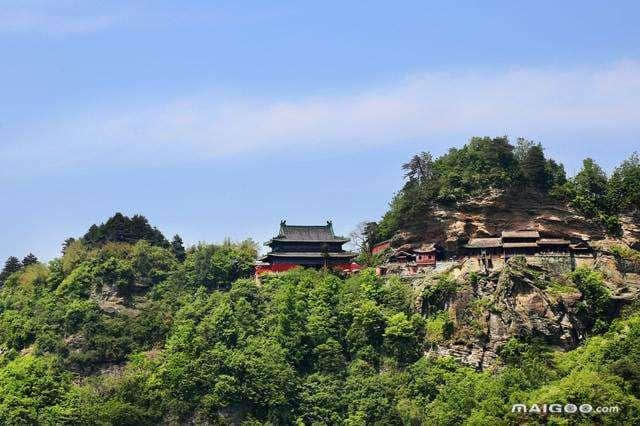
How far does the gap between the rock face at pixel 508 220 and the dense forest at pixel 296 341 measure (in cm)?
74

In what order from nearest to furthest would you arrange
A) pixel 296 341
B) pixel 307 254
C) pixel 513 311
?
pixel 513 311, pixel 296 341, pixel 307 254

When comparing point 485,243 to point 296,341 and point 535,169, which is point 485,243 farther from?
point 296,341

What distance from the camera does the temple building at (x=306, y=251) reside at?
73250 millimetres

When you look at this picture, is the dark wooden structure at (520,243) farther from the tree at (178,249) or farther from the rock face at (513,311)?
the tree at (178,249)

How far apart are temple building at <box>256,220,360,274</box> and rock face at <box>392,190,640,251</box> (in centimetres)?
565

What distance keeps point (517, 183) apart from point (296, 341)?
16.0m

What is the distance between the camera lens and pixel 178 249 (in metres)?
79.0

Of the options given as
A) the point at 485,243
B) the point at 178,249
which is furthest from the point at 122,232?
the point at 485,243

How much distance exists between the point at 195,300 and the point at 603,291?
75.7ft

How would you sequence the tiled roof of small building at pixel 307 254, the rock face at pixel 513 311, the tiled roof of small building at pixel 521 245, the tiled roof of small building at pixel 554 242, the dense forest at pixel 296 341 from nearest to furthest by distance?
the dense forest at pixel 296 341
the rock face at pixel 513 311
the tiled roof of small building at pixel 554 242
the tiled roof of small building at pixel 521 245
the tiled roof of small building at pixel 307 254

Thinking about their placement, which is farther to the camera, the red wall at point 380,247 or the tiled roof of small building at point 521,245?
the red wall at point 380,247

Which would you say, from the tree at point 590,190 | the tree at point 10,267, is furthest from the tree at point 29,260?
the tree at point 590,190

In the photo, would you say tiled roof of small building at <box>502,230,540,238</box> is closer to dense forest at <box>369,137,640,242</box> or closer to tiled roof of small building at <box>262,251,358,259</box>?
dense forest at <box>369,137,640,242</box>

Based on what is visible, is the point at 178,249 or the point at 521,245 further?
the point at 178,249
